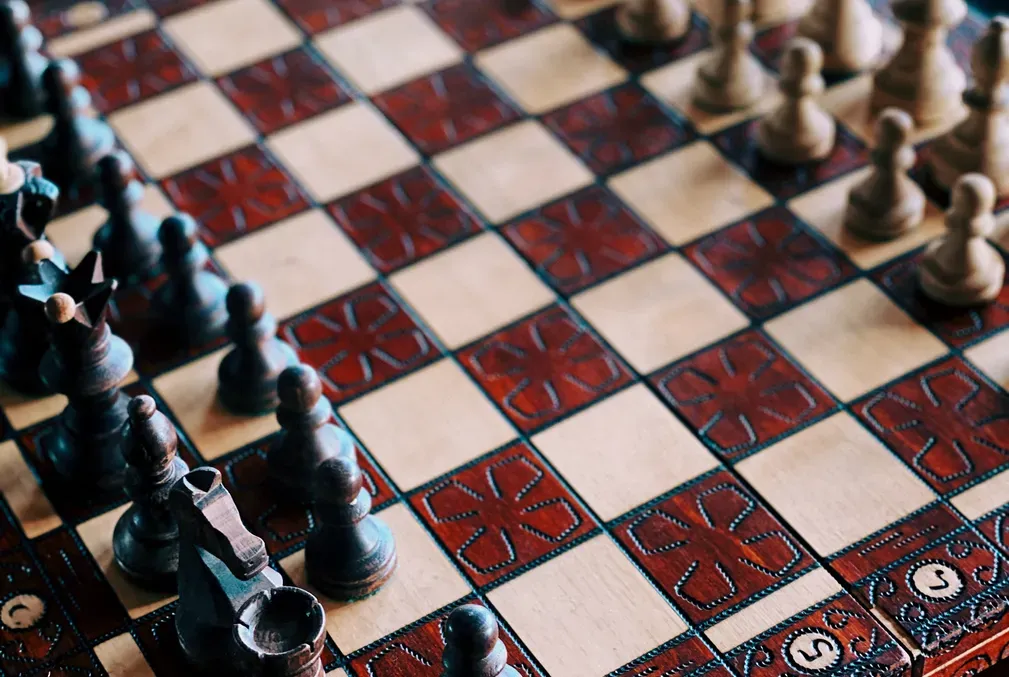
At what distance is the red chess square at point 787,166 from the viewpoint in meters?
2.49

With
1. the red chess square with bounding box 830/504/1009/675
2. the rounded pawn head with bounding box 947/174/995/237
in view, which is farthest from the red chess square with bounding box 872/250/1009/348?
the red chess square with bounding box 830/504/1009/675

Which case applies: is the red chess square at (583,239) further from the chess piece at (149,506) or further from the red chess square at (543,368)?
the chess piece at (149,506)

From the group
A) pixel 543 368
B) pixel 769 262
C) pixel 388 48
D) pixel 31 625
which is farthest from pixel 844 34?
pixel 31 625

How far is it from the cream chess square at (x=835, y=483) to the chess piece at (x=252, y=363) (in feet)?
2.15

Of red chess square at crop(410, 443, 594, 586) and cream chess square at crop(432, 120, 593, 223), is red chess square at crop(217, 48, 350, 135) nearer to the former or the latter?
cream chess square at crop(432, 120, 593, 223)

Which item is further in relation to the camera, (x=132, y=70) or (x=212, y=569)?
(x=132, y=70)

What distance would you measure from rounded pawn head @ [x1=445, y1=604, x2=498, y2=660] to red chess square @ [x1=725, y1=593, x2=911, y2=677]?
13.0 inches

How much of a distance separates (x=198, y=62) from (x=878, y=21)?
1.24 m

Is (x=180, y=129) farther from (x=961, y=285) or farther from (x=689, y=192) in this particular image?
(x=961, y=285)

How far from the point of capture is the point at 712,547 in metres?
1.95

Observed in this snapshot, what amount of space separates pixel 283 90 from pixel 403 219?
43 centimetres

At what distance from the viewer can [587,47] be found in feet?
9.14

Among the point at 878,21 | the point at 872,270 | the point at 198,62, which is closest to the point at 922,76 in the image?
the point at 878,21

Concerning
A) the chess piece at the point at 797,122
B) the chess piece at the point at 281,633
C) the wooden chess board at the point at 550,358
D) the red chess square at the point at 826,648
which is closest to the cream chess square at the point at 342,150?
the wooden chess board at the point at 550,358
